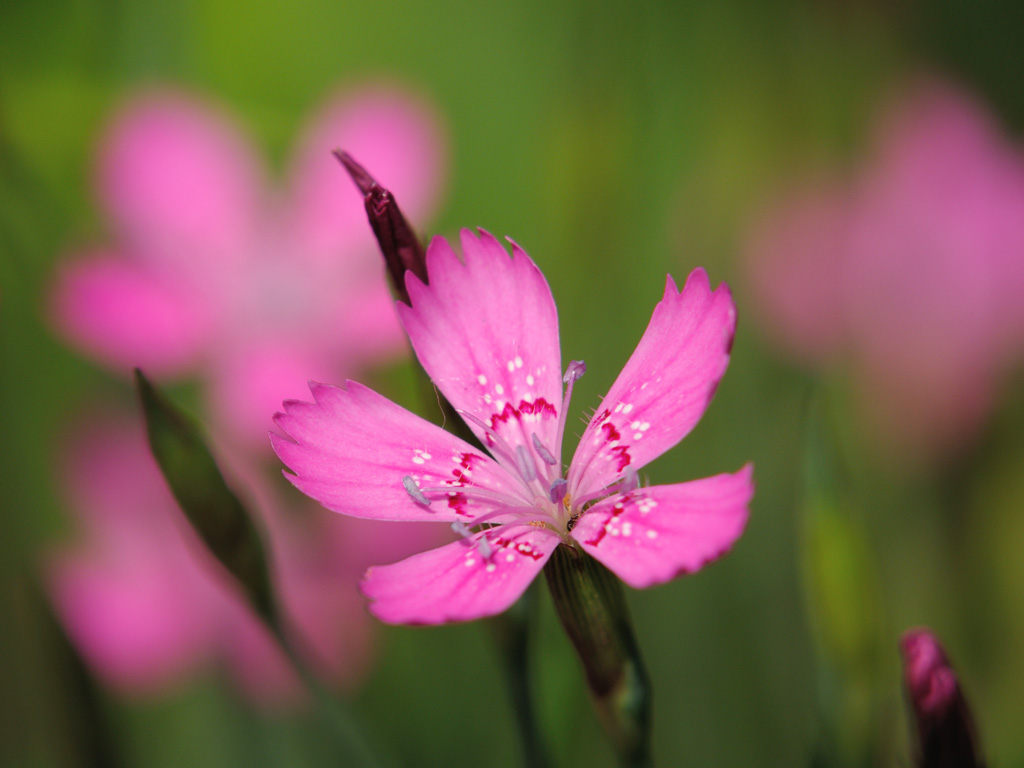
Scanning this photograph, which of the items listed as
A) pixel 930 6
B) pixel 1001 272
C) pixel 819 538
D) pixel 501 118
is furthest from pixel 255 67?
pixel 819 538

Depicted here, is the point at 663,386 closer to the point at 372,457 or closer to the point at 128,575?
the point at 372,457

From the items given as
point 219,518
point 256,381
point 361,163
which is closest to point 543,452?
point 219,518

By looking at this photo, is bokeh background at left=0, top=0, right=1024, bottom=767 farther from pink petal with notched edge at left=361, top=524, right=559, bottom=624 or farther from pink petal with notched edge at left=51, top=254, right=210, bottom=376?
pink petal with notched edge at left=361, top=524, right=559, bottom=624

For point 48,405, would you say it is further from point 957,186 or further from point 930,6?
point 930,6

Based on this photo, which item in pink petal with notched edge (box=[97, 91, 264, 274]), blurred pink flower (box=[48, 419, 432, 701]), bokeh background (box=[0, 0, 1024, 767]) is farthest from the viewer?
pink petal with notched edge (box=[97, 91, 264, 274])

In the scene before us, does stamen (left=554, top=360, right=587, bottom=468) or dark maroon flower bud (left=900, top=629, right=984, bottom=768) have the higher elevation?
stamen (left=554, top=360, right=587, bottom=468)

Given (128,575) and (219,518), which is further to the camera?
(128,575)

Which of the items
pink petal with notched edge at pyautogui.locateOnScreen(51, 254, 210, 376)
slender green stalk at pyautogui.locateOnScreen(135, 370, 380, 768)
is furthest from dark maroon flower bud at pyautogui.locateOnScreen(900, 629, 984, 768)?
pink petal with notched edge at pyautogui.locateOnScreen(51, 254, 210, 376)
